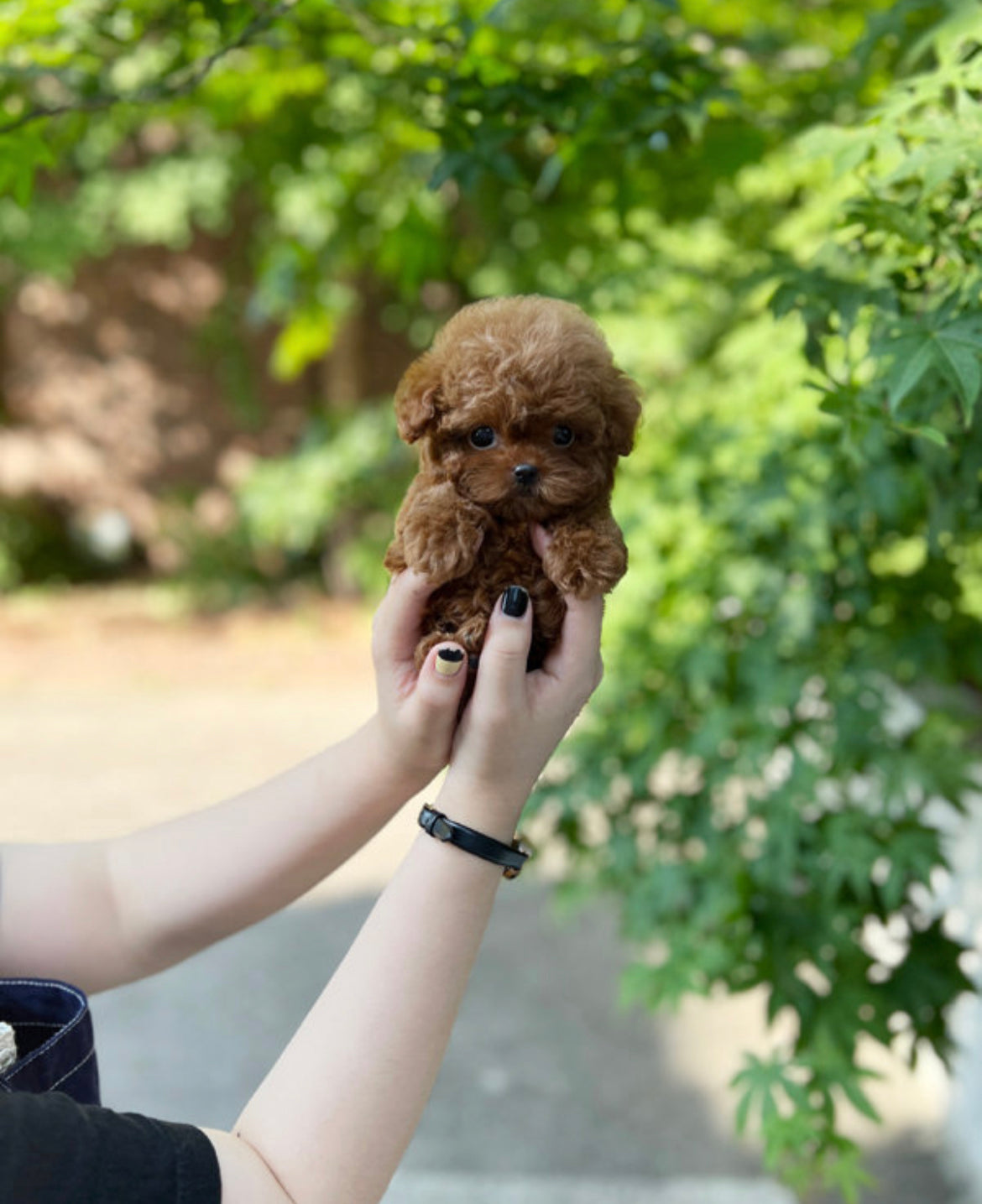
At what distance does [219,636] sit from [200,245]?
313cm

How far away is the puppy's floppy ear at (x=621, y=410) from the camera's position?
994mm

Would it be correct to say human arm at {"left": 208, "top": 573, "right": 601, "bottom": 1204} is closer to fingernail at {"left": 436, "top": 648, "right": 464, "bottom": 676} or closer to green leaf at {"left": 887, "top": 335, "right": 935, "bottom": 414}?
fingernail at {"left": 436, "top": 648, "right": 464, "bottom": 676}

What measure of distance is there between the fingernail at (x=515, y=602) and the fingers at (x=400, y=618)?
0.23 feet

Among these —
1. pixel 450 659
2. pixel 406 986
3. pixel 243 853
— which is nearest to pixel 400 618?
pixel 450 659

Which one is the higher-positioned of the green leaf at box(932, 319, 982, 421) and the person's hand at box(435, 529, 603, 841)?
the green leaf at box(932, 319, 982, 421)

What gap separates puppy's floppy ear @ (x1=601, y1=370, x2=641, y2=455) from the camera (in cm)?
99

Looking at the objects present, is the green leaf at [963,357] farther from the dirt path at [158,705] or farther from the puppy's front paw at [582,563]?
the dirt path at [158,705]

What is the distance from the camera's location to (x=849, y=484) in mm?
2318

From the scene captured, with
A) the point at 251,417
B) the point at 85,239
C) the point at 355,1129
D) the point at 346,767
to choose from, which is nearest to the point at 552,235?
the point at 346,767

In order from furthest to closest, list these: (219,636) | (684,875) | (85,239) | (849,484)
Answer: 1. (219,636)
2. (85,239)
3. (684,875)
4. (849,484)

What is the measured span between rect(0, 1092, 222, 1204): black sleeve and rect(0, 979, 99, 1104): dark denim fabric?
18 cm

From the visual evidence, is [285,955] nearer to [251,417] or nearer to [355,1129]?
[355,1129]

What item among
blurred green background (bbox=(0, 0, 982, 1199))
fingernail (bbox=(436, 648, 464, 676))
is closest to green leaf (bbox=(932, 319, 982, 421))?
blurred green background (bbox=(0, 0, 982, 1199))

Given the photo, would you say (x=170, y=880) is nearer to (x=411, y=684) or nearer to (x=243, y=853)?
(x=243, y=853)
